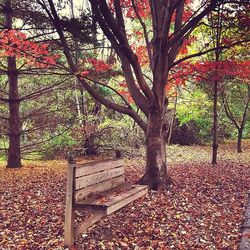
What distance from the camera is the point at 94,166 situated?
15.6 feet

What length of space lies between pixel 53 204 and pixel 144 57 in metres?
7.09

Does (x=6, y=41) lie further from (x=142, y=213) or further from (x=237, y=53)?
(x=237, y=53)

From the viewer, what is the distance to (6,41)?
8.05m

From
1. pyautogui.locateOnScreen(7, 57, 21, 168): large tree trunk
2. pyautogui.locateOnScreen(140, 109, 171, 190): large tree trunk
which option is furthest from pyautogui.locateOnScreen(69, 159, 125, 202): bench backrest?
pyautogui.locateOnScreen(7, 57, 21, 168): large tree trunk

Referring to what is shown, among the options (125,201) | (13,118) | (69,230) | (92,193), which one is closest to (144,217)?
(125,201)

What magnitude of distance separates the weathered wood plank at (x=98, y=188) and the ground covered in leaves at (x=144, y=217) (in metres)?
0.47

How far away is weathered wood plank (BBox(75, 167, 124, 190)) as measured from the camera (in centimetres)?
436

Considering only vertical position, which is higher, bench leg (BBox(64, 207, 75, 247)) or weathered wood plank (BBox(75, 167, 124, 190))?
weathered wood plank (BBox(75, 167, 124, 190))

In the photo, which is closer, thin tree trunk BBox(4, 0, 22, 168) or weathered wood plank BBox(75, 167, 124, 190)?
weathered wood plank BBox(75, 167, 124, 190)

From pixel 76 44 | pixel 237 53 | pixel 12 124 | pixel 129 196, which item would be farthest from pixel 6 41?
pixel 237 53

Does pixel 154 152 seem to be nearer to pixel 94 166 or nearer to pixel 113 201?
pixel 94 166

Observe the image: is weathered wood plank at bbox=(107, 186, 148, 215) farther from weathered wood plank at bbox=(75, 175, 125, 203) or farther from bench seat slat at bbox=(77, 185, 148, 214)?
weathered wood plank at bbox=(75, 175, 125, 203)

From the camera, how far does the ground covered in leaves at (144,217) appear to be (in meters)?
4.52

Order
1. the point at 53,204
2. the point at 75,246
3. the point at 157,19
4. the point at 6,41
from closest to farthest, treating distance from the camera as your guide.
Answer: the point at 75,246, the point at 53,204, the point at 157,19, the point at 6,41
